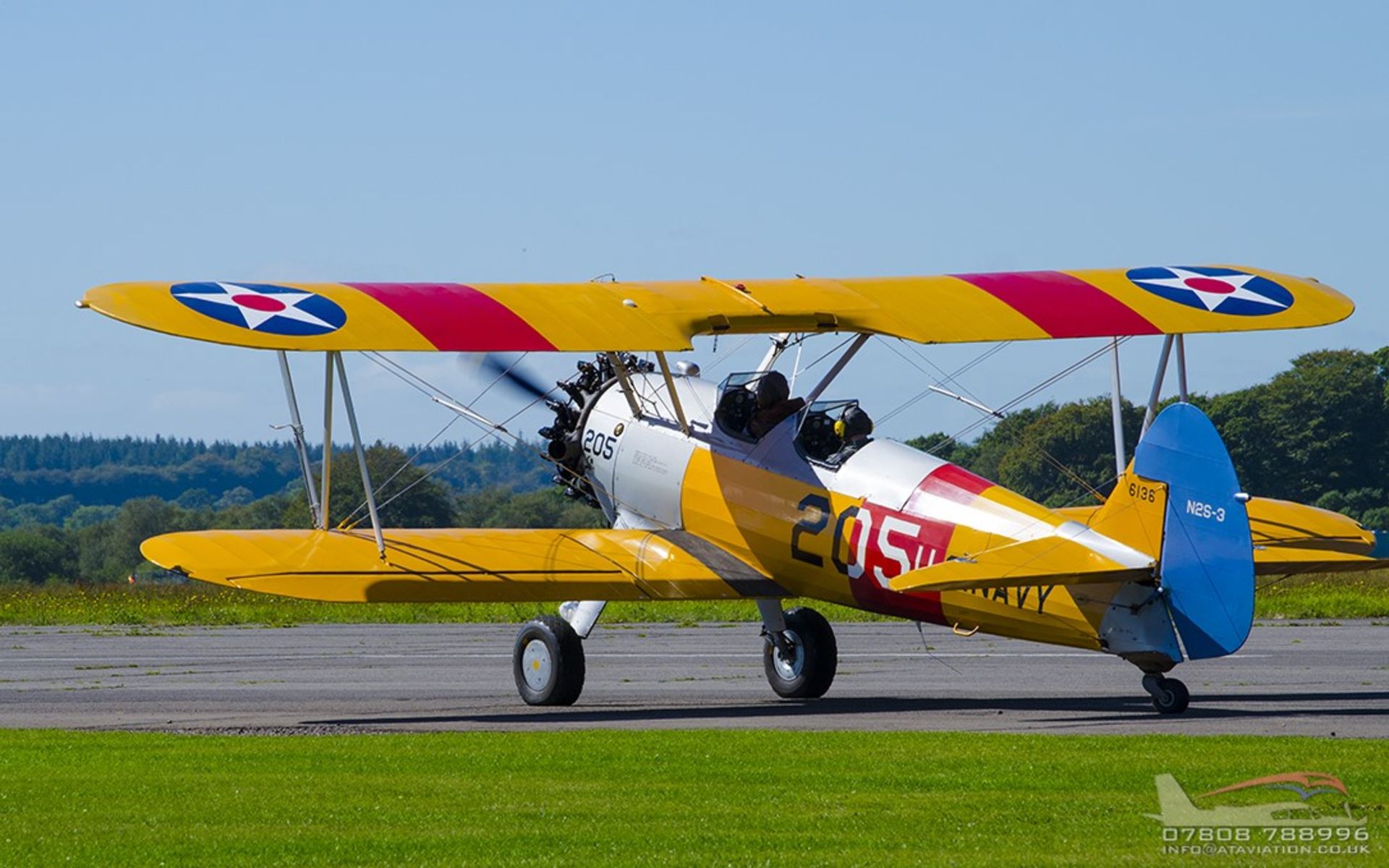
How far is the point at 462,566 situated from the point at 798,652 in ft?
10.6

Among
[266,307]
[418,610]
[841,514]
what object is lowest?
[418,610]

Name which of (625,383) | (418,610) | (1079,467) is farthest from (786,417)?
(1079,467)

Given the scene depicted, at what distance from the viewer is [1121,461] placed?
16531 millimetres

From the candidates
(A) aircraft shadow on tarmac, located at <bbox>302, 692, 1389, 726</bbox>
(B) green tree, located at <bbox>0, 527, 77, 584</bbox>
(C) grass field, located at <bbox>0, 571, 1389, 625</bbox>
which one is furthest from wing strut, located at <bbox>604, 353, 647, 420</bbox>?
(B) green tree, located at <bbox>0, 527, 77, 584</bbox>

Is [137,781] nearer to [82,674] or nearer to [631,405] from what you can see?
[631,405]

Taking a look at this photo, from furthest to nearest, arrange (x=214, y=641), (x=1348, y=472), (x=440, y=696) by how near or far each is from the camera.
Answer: (x=1348, y=472), (x=214, y=641), (x=440, y=696)

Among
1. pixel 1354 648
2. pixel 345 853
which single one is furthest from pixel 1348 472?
pixel 345 853

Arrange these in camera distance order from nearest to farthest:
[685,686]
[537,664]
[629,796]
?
1. [629,796]
2. [537,664]
3. [685,686]

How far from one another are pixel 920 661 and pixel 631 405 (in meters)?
5.67

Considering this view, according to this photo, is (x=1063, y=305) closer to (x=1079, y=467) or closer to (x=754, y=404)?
(x=754, y=404)

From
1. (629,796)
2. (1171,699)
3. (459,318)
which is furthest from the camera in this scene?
(459,318)

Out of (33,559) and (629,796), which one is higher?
(629,796)

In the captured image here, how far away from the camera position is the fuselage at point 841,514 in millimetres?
14992

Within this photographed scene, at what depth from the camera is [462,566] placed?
16641 mm
